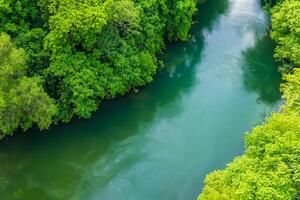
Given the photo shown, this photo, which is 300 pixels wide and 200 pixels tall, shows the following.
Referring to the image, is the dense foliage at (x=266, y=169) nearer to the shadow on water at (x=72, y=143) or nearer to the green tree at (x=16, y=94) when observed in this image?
the shadow on water at (x=72, y=143)

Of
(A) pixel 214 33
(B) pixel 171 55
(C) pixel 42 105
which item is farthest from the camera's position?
(A) pixel 214 33

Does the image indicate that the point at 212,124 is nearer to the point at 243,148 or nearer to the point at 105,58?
the point at 243,148

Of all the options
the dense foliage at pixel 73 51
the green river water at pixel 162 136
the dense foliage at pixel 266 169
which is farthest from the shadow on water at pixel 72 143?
the dense foliage at pixel 266 169

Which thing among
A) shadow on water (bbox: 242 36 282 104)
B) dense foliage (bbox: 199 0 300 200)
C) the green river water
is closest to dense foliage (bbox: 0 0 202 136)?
the green river water

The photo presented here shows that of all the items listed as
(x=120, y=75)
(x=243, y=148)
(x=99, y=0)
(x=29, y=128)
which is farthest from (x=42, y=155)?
(x=243, y=148)

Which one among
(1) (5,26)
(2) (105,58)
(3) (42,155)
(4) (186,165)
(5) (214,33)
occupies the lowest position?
(3) (42,155)

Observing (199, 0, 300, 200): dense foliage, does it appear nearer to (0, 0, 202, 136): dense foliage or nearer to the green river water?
the green river water
